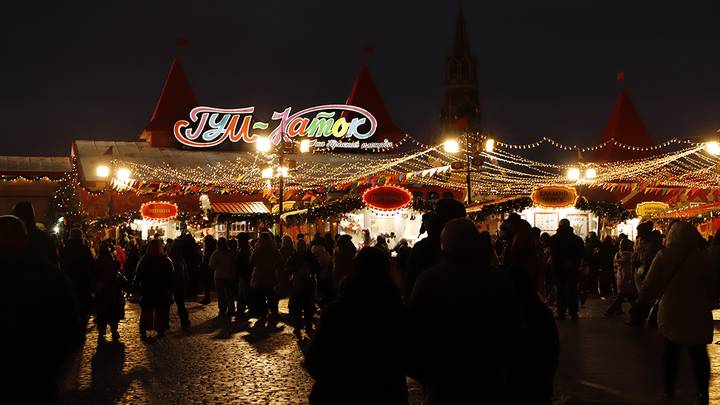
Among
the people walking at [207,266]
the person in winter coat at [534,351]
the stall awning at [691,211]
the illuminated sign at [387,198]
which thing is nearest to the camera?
the person in winter coat at [534,351]

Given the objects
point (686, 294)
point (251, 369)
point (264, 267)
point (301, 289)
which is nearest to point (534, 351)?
point (686, 294)

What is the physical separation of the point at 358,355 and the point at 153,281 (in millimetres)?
9638

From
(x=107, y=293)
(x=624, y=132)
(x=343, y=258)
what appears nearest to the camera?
(x=107, y=293)

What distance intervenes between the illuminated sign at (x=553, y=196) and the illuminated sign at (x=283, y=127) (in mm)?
34015

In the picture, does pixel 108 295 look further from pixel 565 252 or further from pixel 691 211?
pixel 691 211

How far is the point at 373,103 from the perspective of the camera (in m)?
60.4

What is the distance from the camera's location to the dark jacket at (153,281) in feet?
45.7

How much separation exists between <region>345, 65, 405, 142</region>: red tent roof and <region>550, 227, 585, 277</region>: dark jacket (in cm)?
4299

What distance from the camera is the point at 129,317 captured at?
17.9m

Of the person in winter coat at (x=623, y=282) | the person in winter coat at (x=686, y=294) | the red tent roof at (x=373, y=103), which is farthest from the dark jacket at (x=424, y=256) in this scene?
the red tent roof at (x=373, y=103)

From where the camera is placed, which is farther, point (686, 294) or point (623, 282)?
point (623, 282)

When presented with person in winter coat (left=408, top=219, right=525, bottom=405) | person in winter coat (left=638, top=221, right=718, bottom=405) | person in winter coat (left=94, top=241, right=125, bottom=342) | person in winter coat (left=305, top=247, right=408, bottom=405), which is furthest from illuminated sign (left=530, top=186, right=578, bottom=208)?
person in winter coat (left=305, top=247, right=408, bottom=405)

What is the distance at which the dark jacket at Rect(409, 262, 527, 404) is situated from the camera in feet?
15.5

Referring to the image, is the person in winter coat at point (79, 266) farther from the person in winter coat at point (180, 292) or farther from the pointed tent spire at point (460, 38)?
the pointed tent spire at point (460, 38)
